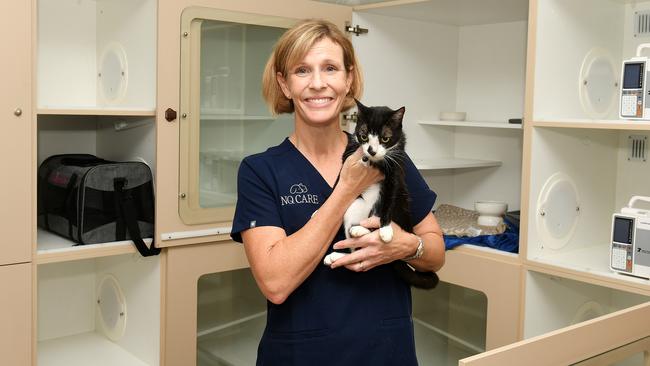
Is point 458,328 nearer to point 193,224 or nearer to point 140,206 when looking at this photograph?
point 193,224

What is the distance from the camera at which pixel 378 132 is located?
1.43 m

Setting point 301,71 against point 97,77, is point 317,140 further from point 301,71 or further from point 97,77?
point 97,77

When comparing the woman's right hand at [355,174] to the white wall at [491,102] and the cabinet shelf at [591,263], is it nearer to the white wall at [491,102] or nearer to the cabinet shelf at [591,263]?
the cabinet shelf at [591,263]

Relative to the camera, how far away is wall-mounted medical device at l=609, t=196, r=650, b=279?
1.88 meters

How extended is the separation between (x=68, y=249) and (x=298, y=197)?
0.88m

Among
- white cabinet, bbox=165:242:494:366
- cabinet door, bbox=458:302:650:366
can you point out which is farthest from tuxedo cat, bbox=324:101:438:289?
white cabinet, bbox=165:242:494:366

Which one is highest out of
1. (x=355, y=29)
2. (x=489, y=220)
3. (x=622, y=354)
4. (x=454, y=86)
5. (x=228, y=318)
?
(x=355, y=29)

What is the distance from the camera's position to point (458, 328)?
8.59ft

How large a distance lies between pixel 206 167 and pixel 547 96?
114 centimetres

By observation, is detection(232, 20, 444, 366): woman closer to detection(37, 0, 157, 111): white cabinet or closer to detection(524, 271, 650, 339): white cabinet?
detection(524, 271, 650, 339): white cabinet

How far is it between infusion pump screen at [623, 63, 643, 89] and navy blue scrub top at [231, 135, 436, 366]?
0.96 m

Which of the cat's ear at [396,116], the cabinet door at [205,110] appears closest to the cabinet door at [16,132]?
the cabinet door at [205,110]

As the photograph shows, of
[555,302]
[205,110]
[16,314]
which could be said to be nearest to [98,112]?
[205,110]

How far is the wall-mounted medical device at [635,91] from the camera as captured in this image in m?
1.89
